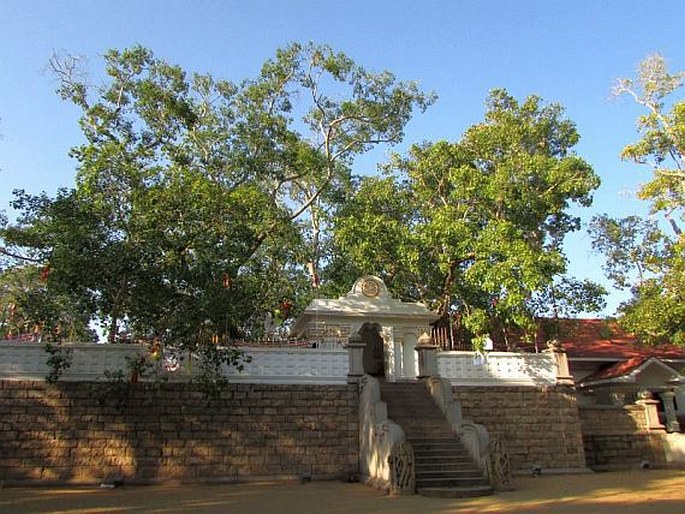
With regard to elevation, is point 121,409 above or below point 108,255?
below

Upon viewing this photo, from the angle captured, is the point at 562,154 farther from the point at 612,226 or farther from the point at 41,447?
the point at 41,447

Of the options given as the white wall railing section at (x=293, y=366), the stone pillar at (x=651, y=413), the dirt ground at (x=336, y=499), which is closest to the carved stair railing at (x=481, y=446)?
the dirt ground at (x=336, y=499)

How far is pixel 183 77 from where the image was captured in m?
17.5

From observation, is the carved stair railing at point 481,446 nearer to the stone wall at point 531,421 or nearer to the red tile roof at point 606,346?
the stone wall at point 531,421

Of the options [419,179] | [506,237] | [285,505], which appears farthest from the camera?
[419,179]

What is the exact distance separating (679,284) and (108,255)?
44.0ft

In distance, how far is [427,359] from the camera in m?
13.9

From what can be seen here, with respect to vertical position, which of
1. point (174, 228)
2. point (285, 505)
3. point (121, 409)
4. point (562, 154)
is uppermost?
point (562, 154)

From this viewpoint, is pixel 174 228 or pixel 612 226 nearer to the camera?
pixel 174 228

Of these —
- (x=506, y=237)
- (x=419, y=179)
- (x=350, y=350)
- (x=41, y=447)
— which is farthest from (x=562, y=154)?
(x=41, y=447)

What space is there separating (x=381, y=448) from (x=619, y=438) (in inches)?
303

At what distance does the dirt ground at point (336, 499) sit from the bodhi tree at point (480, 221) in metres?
5.30

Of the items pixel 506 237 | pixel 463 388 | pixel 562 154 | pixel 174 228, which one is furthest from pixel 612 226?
pixel 174 228

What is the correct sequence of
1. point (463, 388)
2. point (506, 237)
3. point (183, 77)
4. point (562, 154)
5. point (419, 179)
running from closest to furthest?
1. point (463, 388)
2. point (506, 237)
3. point (183, 77)
4. point (419, 179)
5. point (562, 154)
